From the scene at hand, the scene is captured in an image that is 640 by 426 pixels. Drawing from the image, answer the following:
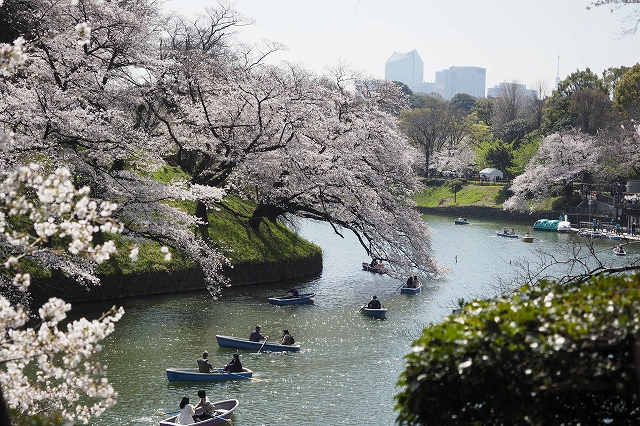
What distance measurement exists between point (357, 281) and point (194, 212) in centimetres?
862

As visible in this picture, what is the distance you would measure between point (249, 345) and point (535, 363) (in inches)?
689

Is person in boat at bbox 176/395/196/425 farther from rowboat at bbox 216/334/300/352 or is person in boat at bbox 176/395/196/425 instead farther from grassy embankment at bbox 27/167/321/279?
grassy embankment at bbox 27/167/321/279

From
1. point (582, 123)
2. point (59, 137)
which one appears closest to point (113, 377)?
point (59, 137)

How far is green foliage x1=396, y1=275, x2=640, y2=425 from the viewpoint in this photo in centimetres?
562

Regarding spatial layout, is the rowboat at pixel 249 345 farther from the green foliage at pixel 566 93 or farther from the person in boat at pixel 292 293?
the green foliage at pixel 566 93

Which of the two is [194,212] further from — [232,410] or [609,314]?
[609,314]

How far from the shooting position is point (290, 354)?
2245 cm

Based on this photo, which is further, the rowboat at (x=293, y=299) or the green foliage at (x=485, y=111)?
the green foliage at (x=485, y=111)

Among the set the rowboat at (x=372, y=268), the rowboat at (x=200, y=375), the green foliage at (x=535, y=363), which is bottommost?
the rowboat at (x=200, y=375)

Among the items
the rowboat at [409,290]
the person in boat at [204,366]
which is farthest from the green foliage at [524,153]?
the person in boat at [204,366]

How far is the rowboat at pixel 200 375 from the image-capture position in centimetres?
1909

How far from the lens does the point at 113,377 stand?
1938cm

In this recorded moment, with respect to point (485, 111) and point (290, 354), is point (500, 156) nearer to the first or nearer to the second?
point (485, 111)

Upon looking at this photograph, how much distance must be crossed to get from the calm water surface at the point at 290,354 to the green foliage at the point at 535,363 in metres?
7.07
